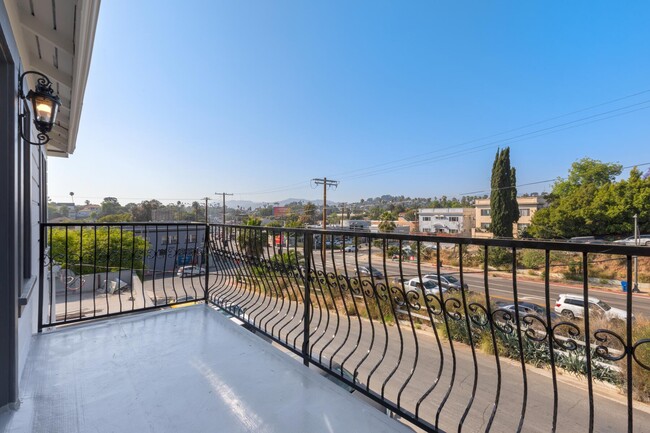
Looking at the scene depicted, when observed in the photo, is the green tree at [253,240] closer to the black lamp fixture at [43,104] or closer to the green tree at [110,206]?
the black lamp fixture at [43,104]

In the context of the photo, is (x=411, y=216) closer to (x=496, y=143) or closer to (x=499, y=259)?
(x=496, y=143)

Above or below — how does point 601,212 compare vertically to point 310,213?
above

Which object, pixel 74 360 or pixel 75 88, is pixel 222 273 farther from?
pixel 75 88

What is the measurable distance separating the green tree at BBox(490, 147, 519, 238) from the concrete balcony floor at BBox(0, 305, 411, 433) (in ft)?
81.6

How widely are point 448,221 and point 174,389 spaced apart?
34.4m

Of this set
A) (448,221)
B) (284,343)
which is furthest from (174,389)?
(448,221)

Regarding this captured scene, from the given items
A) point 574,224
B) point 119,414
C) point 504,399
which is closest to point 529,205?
point 574,224

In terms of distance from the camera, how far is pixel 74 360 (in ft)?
6.59

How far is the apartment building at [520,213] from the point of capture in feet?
84.1

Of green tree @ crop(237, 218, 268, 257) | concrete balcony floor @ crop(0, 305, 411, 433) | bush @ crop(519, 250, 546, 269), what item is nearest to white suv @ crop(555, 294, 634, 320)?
bush @ crop(519, 250, 546, 269)

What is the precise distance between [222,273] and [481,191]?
2392 cm

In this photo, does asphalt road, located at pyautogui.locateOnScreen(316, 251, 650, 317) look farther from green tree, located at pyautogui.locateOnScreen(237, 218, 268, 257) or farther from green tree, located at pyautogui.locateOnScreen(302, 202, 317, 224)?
green tree, located at pyautogui.locateOnScreen(302, 202, 317, 224)

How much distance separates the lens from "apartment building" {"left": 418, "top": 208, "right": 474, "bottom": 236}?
1244 inches

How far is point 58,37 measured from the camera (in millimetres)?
2156
